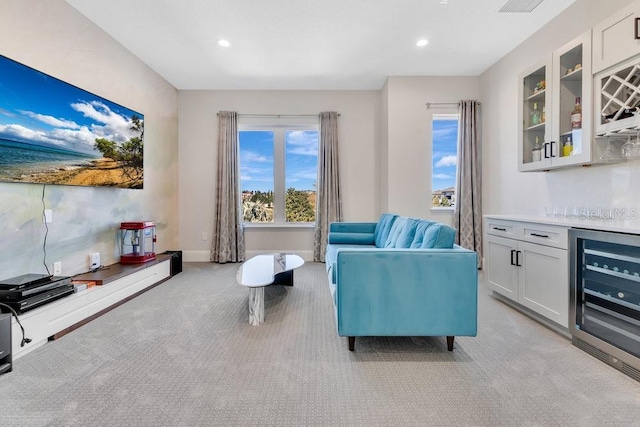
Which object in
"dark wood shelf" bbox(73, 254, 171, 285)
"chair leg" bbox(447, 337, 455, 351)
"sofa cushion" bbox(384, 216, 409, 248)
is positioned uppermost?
"sofa cushion" bbox(384, 216, 409, 248)

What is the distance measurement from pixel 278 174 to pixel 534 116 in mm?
3774

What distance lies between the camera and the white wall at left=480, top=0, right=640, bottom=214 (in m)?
2.64

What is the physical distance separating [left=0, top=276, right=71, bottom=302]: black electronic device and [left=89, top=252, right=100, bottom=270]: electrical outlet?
3.20 feet

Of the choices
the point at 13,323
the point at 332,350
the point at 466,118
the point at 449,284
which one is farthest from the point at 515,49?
the point at 13,323

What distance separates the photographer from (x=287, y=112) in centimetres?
537

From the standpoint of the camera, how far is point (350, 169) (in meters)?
5.36

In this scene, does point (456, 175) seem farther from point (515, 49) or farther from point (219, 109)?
point (219, 109)

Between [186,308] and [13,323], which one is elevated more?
[13,323]

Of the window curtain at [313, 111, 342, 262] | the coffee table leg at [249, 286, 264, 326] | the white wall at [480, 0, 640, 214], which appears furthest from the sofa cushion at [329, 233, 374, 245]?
the white wall at [480, 0, 640, 214]

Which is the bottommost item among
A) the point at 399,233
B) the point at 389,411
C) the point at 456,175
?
the point at 389,411

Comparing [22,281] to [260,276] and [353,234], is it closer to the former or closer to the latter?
[260,276]

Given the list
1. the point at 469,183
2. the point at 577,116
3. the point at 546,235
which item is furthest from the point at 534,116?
the point at 469,183

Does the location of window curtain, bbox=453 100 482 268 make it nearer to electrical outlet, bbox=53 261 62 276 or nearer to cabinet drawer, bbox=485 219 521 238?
cabinet drawer, bbox=485 219 521 238

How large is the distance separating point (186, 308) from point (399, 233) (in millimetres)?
2279
